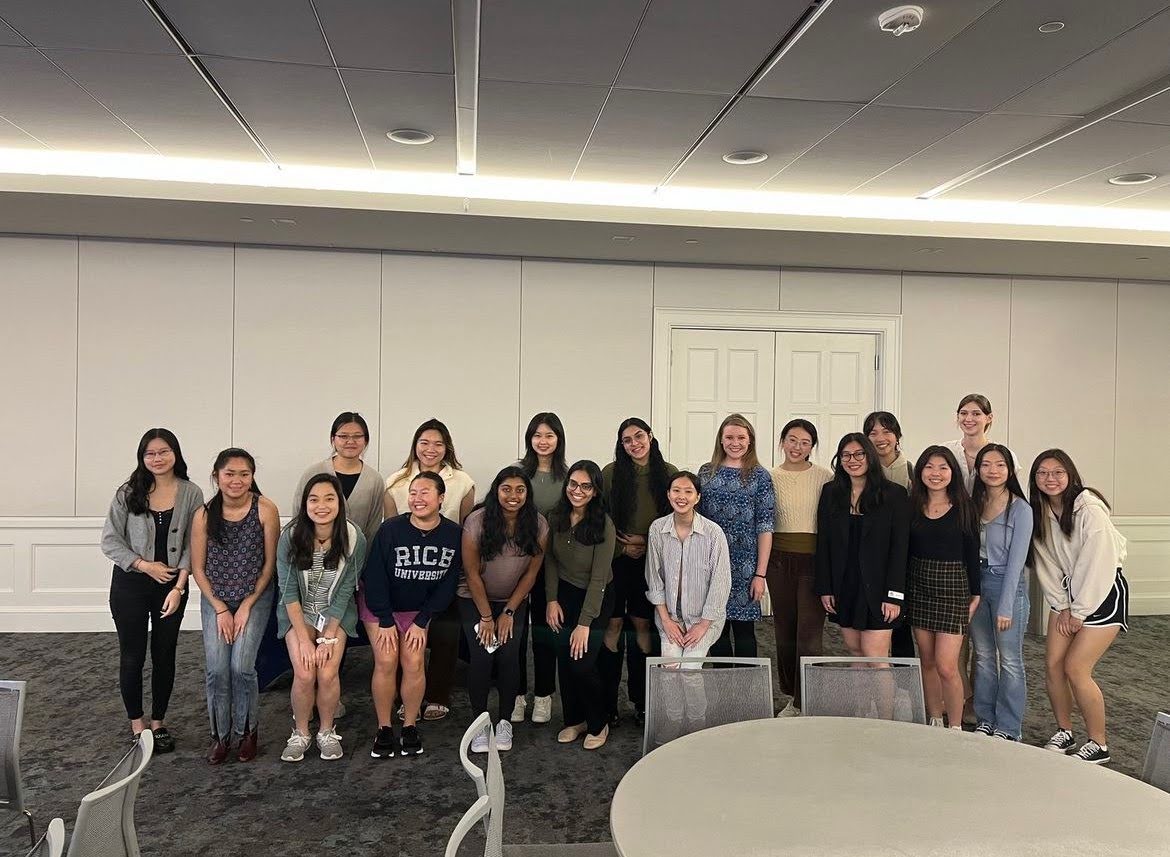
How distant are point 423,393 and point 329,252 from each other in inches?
53.0

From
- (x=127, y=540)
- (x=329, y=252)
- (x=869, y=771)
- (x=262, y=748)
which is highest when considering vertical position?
(x=329, y=252)

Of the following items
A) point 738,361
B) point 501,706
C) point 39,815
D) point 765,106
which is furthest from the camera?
point 738,361

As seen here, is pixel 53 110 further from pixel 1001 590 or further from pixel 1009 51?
pixel 1001 590

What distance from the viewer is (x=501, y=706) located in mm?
3943

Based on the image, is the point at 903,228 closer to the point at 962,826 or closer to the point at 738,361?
the point at 738,361

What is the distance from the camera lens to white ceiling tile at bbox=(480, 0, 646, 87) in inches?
107

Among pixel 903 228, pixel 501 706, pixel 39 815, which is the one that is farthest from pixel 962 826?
pixel 903 228

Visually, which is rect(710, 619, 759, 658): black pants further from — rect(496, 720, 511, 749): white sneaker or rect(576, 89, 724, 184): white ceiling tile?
rect(576, 89, 724, 184): white ceiling tile

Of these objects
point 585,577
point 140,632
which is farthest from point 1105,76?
point 140,632

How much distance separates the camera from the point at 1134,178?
15.3 ft

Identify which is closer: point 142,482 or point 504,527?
point 142,482

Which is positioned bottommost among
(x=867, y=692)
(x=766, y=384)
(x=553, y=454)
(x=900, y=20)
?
(x=867, y=692)

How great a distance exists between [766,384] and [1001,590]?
3171 millimetres

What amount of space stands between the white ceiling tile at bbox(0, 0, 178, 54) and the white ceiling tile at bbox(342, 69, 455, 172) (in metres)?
0.75
